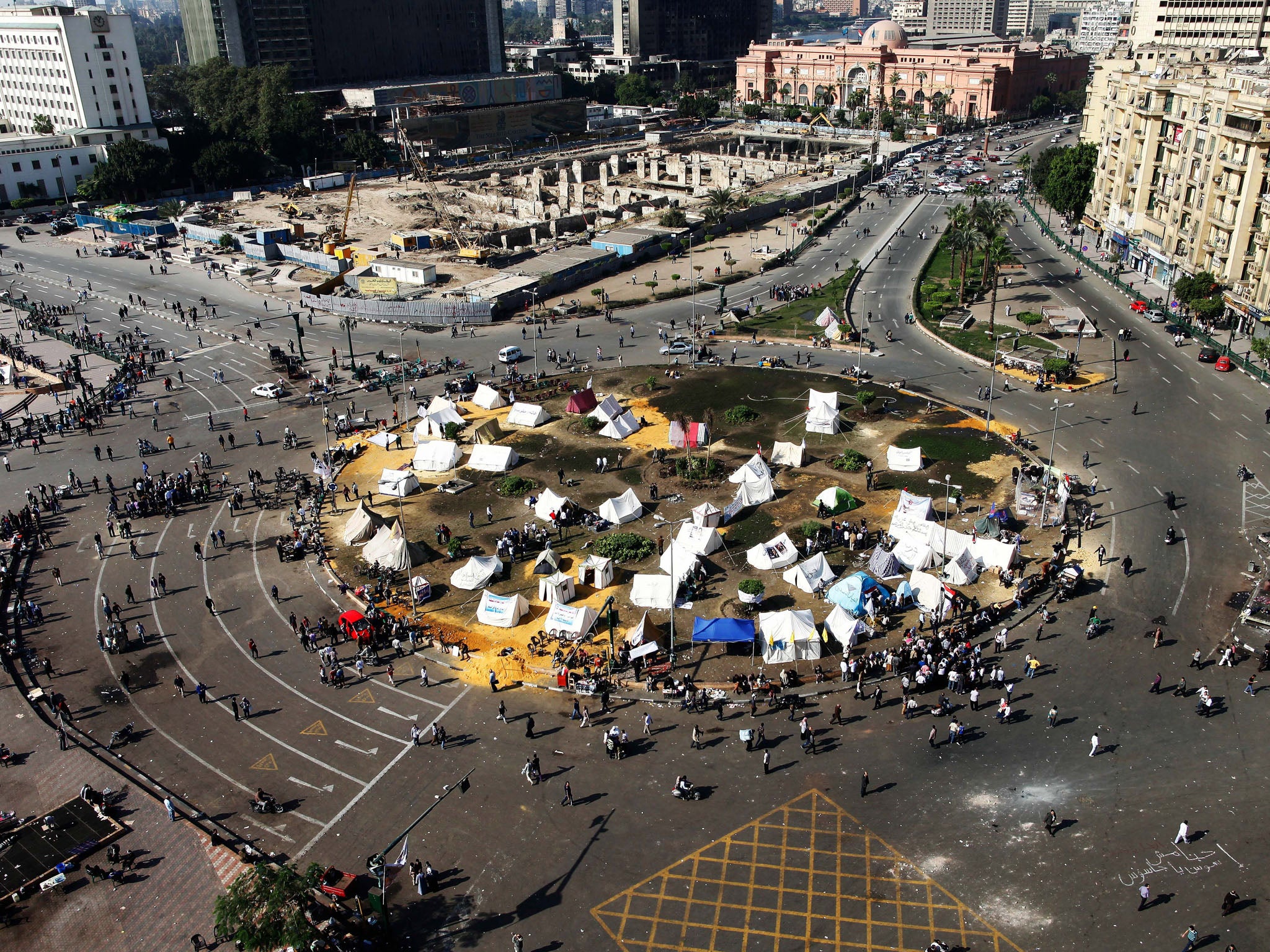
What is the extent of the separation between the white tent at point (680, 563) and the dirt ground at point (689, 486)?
1314 millimetres

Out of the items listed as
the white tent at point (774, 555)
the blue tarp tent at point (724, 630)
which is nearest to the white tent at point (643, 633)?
the blue tarp tent at point (724, 630)

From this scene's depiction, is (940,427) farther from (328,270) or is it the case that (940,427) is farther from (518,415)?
(328,270)

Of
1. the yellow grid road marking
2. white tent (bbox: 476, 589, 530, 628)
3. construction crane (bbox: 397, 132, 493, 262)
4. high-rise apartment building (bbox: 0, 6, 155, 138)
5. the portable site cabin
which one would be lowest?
the yellow grid road marking

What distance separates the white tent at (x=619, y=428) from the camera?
70500mm

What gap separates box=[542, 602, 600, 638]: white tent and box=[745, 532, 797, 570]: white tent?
9926mm

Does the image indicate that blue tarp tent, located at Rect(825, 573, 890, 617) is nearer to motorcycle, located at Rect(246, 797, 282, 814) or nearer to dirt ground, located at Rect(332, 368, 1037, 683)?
dirt ground, located at Rect(332, 368, 1037, 683)

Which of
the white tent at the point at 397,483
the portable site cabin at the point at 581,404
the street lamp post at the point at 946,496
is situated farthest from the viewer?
the portable site cabin at the point at 581,404

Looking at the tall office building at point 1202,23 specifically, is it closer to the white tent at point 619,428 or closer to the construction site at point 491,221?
the construction site at point 491,221

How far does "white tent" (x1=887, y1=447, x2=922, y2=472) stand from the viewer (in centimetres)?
6322

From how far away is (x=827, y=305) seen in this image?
98.8m

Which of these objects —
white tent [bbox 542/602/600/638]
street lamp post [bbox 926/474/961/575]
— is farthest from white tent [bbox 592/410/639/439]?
white tent [bbox 542/602/600/638]

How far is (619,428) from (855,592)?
2643 centimetres

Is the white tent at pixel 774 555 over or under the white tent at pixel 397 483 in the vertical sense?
under

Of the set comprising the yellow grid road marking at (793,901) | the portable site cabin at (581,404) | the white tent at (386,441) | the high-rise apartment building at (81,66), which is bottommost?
the yellow grid road marking at (793,901)
